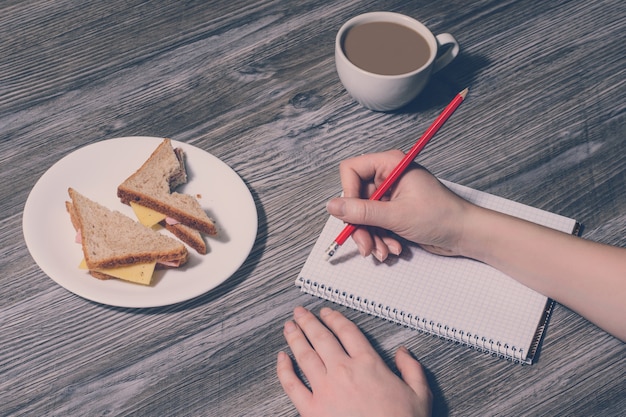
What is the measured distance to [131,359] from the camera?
88 centimetres

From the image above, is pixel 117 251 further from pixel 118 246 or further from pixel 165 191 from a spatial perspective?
pixel 165 191

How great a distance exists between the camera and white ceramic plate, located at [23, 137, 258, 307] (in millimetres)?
882

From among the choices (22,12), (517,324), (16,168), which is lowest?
(517,324)

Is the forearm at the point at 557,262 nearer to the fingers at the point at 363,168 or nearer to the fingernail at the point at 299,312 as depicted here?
the fingers at the point at 363,168

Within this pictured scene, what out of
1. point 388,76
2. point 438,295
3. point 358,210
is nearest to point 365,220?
point 358,210

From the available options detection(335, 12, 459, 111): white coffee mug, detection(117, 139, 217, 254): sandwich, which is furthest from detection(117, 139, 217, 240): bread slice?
detection(335, 12, 459, 111): white coffee mug

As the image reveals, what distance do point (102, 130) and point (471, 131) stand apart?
643 millimetres

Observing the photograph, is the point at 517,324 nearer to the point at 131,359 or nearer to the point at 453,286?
the point at 453,286

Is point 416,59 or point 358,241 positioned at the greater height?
point 416,59

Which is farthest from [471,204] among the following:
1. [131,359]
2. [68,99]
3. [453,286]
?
[68,99]

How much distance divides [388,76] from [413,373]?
470 millimetres

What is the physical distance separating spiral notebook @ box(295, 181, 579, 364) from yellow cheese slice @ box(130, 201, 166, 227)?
23 cm

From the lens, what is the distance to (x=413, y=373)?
87 centimetres

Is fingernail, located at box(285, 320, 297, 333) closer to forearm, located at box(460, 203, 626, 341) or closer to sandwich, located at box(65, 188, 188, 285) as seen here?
sandwich, located at box(65, 188, 188, 285)
